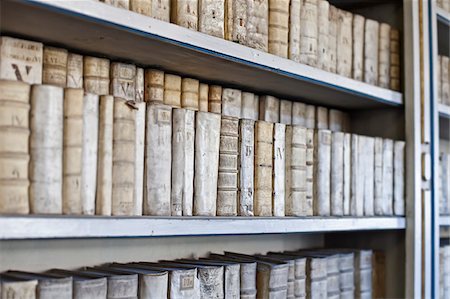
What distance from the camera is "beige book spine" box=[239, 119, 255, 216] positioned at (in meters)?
1.36

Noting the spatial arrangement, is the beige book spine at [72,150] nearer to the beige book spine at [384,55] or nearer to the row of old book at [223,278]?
the row of old book at [223,278]

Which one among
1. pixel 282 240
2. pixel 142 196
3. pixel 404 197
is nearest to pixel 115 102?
pixel 142 196

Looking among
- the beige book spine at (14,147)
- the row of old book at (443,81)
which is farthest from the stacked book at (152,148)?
the row of old book at (443,81)

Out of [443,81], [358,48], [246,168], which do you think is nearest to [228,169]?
[246,168]

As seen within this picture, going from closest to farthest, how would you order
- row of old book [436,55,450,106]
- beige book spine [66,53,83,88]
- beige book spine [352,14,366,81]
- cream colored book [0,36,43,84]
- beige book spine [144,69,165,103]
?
cream colored book [0,36,43,84], beige book spine [66,53,83,88], beige book spine [144,69,165,103], beige book spine [352,14,366,81], row of old book [436,55,450,106]

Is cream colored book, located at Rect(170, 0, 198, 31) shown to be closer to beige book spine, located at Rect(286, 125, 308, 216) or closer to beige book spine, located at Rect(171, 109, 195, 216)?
beige book spine, located at Rect(171, 109, 195, 216)

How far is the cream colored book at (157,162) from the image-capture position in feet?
3.86

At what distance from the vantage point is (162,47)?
4.00 ft

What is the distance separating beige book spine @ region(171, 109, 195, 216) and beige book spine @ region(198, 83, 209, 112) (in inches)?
6.0


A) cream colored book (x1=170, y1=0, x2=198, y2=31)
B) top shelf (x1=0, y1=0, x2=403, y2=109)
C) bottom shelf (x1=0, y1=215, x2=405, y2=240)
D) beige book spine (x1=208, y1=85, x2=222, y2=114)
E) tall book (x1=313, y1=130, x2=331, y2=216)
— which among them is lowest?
bottom shelf (x1=0, y1=215, x2=405, y2=240)

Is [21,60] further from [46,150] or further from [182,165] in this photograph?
[182,165]

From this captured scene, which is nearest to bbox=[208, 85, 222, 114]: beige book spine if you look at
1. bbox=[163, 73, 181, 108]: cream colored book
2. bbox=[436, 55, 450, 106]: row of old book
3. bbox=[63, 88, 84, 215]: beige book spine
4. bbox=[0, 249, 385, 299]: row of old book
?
bbox=[163, 73, 181, 108]: cream colored book

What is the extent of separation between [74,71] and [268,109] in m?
0.55

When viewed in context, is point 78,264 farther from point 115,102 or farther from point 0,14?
point 0,14
